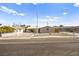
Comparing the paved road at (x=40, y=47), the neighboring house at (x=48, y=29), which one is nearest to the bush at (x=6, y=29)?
the paved road at (x=40, y=47)

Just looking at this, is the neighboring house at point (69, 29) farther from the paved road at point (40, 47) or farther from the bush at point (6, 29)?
the bush at point (6, 29)

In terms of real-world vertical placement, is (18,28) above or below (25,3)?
below

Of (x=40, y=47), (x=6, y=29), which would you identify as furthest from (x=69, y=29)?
(x=6, y=29)

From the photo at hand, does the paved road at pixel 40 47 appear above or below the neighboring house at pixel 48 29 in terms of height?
below

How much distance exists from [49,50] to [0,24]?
0.73 m

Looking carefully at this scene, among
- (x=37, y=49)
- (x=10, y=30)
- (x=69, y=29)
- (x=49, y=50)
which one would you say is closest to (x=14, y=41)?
(x=10, y=30)

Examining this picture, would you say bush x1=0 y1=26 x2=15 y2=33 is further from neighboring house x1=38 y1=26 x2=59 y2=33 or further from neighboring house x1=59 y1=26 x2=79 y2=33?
neighboring house x1=59 y1=26 x2=79 y2=33

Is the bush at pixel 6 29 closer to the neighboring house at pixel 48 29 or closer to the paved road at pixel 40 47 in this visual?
the paved road at pixel 40 47

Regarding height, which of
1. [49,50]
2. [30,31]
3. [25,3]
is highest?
[25,3]

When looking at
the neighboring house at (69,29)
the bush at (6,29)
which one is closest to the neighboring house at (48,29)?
the neighboring house at (69,29)

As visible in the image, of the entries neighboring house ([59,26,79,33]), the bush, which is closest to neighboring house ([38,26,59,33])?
neighboring house ([59,26,79,33])

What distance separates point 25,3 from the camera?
2.54m

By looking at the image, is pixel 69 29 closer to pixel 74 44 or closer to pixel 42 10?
pixel 74 44

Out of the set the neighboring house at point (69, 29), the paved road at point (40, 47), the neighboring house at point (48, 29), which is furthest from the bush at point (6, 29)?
the neighboring house at point (69, 29)
